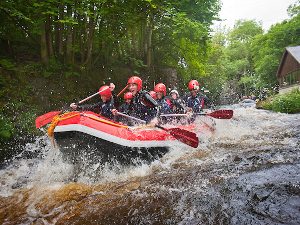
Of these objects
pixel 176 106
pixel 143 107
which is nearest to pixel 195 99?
pixel 176 106

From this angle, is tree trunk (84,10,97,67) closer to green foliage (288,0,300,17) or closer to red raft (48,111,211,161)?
red raft (48,111,211,161)

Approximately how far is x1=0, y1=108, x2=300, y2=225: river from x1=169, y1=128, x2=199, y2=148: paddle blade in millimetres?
414

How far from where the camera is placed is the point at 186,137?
223 inches

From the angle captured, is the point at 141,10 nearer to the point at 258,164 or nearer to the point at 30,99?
the point at 30,99

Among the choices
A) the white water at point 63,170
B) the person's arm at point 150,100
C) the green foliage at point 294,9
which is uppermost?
the green foliage at point 294,9

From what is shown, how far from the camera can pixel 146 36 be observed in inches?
640

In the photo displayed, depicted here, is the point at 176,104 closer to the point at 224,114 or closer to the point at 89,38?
the point at 224,114

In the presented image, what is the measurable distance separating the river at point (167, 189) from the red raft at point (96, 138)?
0.26 m

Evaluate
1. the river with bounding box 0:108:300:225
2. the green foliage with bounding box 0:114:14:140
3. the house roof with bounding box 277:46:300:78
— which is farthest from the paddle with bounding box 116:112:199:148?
the house roof with bounding box 277:46:300:78

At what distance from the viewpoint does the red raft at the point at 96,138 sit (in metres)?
4.96

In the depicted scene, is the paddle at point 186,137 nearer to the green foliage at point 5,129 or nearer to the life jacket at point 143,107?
the life jacket at point 143,107

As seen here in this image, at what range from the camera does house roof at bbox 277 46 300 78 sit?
87.8 feet

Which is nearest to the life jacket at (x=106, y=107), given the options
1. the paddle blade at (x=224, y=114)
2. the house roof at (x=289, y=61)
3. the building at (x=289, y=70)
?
the paddle blade at (x=224, y=114)

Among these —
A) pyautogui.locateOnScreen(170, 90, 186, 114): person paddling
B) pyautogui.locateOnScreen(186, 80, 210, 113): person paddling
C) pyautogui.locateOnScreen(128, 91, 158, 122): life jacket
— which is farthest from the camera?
pyautogui.locateOnScreen(186, 80, 210, 113): person paddling
